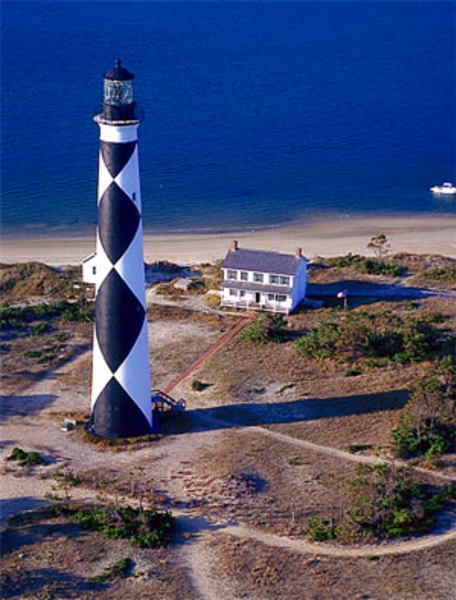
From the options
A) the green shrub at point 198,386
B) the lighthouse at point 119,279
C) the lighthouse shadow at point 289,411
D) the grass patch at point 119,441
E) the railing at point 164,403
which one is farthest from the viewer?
the green shrub at point 198,386

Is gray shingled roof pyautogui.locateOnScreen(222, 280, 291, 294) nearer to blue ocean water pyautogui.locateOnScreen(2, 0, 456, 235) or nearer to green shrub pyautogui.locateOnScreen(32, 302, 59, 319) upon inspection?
green shrub pyautogui.locateOnScreen(32, 302, 59, 319)

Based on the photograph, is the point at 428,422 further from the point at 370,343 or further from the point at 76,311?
the point at 76,311

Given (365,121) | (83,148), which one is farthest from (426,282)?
(365,121)

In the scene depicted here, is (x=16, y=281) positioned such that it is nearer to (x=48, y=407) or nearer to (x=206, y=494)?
(x=48, y=407)

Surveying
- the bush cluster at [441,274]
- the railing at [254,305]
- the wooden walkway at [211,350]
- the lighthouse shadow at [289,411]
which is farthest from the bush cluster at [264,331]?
the bush cluster at [441,274]

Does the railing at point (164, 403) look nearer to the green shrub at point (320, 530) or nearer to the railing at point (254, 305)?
the green shrub at point (320, 530)

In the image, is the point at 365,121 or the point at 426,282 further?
the point at 365,121

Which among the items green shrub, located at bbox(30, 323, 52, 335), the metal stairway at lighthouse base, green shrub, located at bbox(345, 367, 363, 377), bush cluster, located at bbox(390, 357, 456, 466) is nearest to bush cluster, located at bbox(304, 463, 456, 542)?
bush cluster, located at bbox(390, 357, 456, 466)
